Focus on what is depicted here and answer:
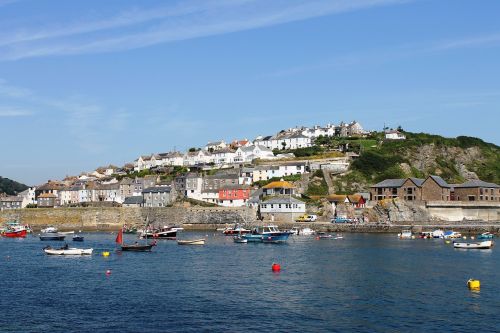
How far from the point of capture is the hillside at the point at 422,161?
12147 centimetres

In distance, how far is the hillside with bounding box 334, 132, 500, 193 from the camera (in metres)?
121

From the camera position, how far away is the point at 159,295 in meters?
38.9

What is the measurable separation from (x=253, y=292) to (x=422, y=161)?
100 meters

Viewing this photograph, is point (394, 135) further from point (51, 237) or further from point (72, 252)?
point (72, 252)

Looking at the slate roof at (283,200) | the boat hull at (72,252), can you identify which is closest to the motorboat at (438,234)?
the slate roof at (283,200)

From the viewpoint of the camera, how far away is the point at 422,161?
13175cm

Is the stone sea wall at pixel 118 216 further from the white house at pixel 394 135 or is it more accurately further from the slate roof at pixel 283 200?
the white house at pixel 394 135

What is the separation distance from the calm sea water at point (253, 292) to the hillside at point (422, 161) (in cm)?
5592

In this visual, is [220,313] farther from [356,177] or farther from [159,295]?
[356,177]

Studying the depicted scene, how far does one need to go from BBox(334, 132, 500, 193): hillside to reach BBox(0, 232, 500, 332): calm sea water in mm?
55919

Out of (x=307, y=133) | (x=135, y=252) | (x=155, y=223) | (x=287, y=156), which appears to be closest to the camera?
(x=135, y=252)

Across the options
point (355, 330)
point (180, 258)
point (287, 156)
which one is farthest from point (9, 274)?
point (287, 156)

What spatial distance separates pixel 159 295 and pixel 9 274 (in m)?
17.5

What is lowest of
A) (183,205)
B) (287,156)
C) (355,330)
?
(355,330)
